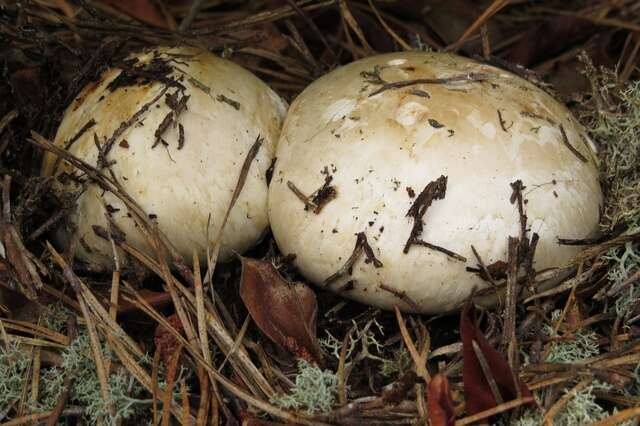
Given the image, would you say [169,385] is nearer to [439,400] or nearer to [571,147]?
[439,400]

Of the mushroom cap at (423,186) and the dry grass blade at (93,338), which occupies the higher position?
the mushroom cap at (423,186)

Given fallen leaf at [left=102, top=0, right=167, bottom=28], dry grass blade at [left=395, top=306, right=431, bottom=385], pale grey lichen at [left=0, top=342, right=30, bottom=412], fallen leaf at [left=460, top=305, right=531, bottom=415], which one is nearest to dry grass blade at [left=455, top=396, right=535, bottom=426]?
fallen leaf at [left=460, top=305, right=531, bottom=415]

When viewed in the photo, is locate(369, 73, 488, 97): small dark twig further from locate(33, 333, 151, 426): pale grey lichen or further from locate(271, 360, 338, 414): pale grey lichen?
locate(33, 333, 151, 426): pale grey lichen

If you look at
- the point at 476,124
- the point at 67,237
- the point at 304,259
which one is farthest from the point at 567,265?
the point at 67,237

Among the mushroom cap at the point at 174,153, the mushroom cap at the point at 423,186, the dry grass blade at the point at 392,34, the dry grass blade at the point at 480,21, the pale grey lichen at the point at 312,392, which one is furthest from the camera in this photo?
the dry grass blade at the point at 392,34

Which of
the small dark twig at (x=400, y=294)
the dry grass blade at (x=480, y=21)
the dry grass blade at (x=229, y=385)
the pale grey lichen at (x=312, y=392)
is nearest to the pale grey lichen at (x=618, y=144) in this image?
the dry grass blade at (x=480, y=21)

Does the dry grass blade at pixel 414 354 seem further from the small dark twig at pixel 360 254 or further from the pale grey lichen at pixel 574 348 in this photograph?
the pale grey lichen at pixel 574 348

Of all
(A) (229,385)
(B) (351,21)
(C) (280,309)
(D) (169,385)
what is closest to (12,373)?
(D) (169,385)
